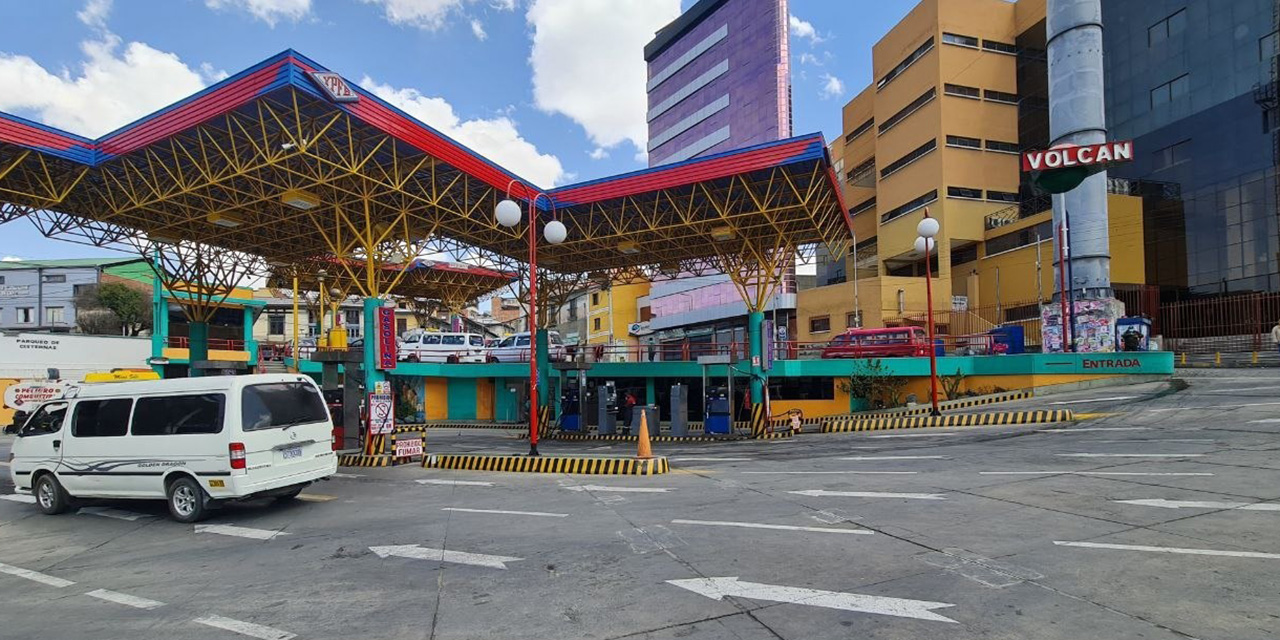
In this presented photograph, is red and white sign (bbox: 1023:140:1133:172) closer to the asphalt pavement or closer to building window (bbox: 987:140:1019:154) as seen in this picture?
the asphalt pavement

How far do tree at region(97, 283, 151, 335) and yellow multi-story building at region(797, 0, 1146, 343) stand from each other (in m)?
49.1

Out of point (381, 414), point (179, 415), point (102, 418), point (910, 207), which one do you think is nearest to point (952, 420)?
point (381, 414)

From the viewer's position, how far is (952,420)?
63.5 ft

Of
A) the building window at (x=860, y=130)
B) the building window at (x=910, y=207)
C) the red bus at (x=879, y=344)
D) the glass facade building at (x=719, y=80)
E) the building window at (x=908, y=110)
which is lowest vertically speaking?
the red bus at (x=879, y=344)

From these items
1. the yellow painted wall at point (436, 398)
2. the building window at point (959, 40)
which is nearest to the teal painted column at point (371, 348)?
the yellow painted wall at point (436, 398)

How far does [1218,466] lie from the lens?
9.87m

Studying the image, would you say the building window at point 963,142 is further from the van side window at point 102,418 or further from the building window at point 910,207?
the van side window at point 102,418

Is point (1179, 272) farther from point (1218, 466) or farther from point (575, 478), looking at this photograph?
point (575, 478)

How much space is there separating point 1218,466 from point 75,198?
29.3 meters

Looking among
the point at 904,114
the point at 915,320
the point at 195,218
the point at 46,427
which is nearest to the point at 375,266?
the point at 195,218

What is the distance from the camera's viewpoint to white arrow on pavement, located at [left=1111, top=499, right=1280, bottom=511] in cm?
740

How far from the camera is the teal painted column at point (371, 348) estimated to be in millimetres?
17641

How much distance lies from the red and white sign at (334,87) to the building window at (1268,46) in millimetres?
42401

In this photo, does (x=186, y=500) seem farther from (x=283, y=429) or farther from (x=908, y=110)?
(x=908, y=110)
